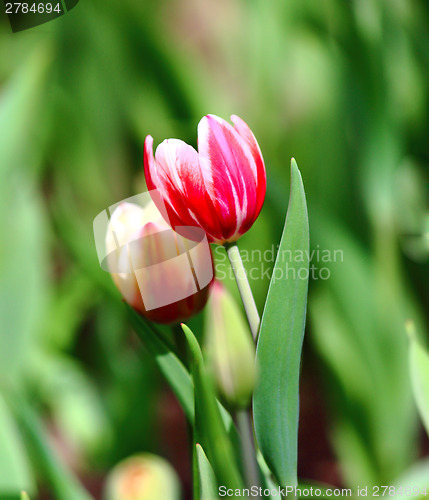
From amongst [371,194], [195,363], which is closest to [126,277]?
[195,363]

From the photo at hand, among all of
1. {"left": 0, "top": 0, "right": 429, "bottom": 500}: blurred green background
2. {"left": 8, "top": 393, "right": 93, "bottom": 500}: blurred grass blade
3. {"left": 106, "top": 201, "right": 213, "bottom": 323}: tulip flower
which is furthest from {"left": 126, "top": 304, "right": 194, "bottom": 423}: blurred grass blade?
{"left": 0, "top": 0, "right": 429, "bottom": 500}: blurred green background

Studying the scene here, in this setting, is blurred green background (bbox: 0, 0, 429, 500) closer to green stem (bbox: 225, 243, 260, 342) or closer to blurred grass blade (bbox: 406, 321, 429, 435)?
blurred grass blade (bbox: 406, 321, 429, 435)

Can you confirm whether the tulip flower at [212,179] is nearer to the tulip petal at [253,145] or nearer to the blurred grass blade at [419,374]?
the tulip petal at [253,145]

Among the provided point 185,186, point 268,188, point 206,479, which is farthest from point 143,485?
point 268,188

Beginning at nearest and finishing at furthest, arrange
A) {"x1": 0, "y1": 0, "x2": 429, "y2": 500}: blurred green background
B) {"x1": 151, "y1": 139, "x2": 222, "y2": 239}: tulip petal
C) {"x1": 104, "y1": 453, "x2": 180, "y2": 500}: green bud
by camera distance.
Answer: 1. {"x1": 151, "y1": 139, "x2": 222, "y2": 239}: tulip petal
2. {"x1": 104, "y1": 453, "x2": 180, "y2": 500}: green bud
3. {"x1": 0, "y1": 0, "x2": 429, "y2": 500}: blurred green background

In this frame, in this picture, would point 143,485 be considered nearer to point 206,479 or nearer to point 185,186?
point 206,479

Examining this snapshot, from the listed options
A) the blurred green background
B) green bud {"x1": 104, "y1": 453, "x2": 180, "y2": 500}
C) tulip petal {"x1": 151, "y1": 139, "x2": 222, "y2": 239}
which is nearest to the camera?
tulip petal {"x1": 151, "y1": 139, "x2": 222, "y2": 239}

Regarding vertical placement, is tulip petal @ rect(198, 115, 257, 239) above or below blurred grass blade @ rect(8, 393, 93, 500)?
above

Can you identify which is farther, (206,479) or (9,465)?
(9,465)
